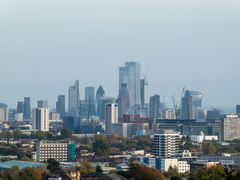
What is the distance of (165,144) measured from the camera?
99.4 metres

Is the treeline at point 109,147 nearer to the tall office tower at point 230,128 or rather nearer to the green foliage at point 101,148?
the green foliage at point 101,148

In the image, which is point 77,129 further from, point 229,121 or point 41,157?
point 41,157

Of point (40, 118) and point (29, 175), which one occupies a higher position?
point (40, 118)

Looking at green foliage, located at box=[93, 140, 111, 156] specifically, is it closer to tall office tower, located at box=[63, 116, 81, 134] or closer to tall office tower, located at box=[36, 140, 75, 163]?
tall office tower, located at box=[36, 140, 75, 163]

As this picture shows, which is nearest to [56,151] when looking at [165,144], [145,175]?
[165,144]

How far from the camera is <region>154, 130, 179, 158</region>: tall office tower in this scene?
98.4 meters

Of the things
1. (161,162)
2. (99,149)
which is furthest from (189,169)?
(99,149)

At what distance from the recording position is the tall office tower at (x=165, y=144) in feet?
323

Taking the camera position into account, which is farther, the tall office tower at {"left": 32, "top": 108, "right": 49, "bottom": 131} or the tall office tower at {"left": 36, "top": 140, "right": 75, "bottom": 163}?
the tall office tower at {"left": 32, "top": 108, "right": 49, "bottom": 131}

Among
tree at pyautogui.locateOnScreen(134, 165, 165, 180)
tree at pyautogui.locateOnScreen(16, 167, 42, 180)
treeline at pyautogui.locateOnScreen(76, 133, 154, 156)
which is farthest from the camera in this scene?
treeline at pyautogui.locateOnScreen(76, 133, 154, 156)

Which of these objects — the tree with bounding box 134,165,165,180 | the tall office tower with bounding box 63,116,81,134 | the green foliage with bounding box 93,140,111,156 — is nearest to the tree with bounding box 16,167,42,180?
the tree with bounding box 134,165,165,180

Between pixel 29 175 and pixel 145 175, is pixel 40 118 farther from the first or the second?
pixel 145 175

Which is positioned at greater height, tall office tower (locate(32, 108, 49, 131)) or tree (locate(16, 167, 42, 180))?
tall office tower (locate(32, 108, 49, 131))

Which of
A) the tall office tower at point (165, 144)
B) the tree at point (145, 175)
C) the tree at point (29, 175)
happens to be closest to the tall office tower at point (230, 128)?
the tall office tower at point (165, 144)
